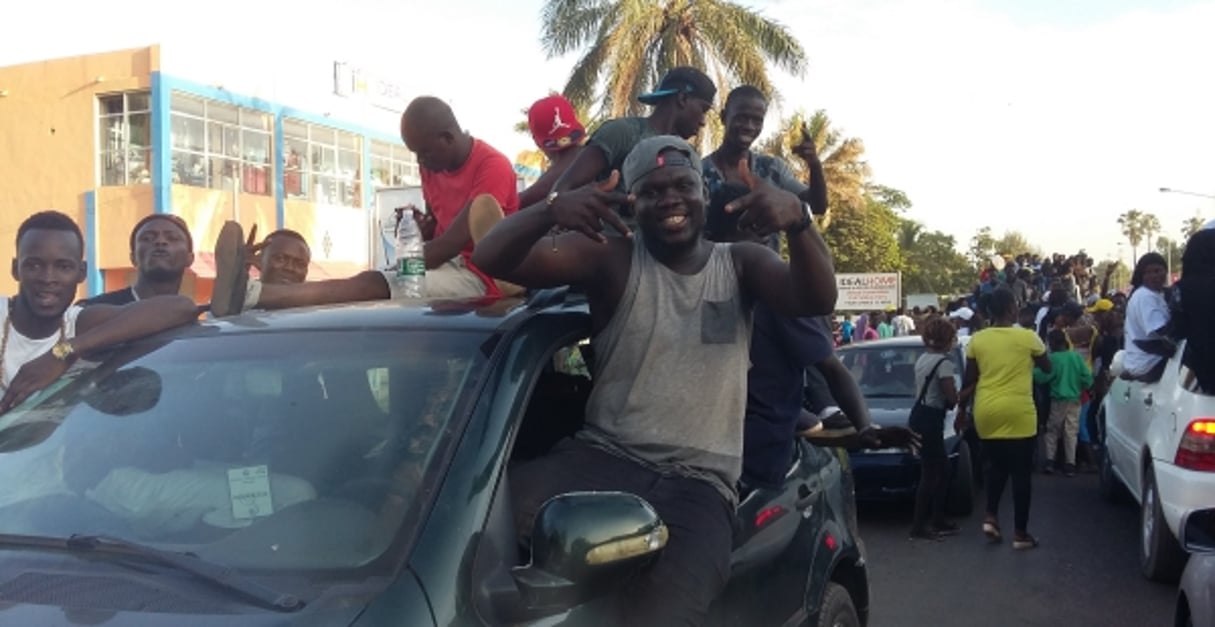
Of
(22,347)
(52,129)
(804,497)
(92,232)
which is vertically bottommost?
(804,497)

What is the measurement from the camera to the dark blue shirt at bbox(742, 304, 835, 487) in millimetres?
3535

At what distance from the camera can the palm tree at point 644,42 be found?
2172 cm

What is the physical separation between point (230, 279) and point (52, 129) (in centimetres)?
2748

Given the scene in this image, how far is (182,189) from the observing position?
88.3ft

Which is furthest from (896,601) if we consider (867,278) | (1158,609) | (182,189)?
(182,189)

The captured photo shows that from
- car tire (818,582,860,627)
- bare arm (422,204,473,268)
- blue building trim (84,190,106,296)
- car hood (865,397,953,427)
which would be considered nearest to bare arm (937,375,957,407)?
car hood (865,397,953,427)

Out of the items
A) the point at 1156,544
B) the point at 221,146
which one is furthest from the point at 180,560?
the point at 221,146

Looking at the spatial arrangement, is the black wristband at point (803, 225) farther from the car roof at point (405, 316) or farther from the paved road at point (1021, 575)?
the paved road at point (1021, 575)

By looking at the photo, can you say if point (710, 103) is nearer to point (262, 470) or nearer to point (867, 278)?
point (262, 470)

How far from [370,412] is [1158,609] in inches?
Result: 223

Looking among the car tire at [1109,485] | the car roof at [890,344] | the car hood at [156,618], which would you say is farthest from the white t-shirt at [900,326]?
the car hood at [156,618]

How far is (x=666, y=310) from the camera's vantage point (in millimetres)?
3012

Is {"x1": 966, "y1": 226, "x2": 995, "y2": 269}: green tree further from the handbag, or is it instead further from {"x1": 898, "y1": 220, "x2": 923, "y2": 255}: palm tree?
the handbag

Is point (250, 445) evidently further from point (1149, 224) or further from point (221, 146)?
point (1149, 224)
